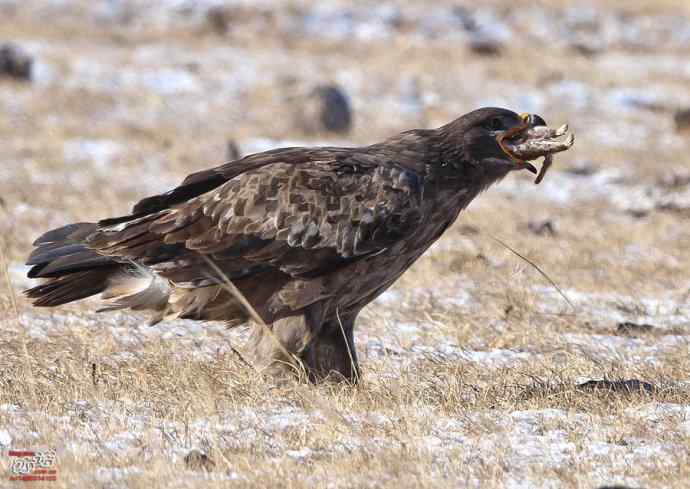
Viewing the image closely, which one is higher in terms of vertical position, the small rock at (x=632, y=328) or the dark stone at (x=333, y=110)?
the small rock at (x=632, y=328)

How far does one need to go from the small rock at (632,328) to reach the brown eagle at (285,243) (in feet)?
7.72

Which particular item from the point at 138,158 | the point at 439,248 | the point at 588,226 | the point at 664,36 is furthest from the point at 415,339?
the point at 664,36

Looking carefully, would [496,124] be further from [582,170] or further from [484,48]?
[484,48]

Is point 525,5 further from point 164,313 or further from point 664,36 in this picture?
point 164,313

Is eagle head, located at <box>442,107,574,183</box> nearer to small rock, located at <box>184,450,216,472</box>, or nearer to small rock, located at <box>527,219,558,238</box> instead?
small rock, located at <box>184,450,216,472</box>

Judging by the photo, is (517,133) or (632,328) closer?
(517,133)

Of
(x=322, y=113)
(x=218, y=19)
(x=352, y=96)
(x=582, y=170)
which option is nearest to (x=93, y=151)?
(x=322, y=113)

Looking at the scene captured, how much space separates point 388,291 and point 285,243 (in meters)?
3.64

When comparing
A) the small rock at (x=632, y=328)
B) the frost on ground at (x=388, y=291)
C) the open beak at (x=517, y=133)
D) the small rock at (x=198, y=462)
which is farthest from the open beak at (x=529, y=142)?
the small rock at (x=198, y=462)

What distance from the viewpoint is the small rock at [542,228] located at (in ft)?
43.2

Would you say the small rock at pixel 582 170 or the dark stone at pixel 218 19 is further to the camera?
the dark stone at pixel 218 19

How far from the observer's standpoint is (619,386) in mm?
6297

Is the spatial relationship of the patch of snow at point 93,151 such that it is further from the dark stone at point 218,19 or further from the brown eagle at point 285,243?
the dark stone at point 218,19

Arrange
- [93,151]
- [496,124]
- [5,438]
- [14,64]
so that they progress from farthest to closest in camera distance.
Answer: [14,64], [93,151], [496,124], [5,438]
